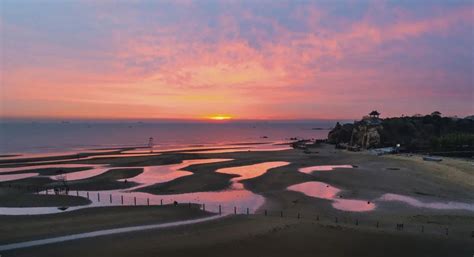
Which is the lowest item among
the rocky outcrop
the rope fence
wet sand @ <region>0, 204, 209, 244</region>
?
the rope fence

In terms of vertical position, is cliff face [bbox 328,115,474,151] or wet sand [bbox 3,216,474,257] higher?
cliff face [bbox 328,115,474,151]

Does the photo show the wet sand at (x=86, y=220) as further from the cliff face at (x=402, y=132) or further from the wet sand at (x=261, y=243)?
the cliff face at (x=402, y=132)

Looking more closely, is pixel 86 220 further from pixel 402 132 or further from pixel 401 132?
pixel 402 132

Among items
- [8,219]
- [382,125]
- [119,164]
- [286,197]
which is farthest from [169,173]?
[382,125]

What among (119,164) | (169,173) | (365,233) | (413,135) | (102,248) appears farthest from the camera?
(413,135)

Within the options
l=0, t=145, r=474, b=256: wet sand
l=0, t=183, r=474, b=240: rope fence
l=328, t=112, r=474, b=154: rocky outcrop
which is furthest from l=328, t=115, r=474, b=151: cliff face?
l=0, t=183, r=474, b=240: rope fence

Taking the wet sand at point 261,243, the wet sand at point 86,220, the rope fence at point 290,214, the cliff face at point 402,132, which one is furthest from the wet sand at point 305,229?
the cliff face at point 402,132

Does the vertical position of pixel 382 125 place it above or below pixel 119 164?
above

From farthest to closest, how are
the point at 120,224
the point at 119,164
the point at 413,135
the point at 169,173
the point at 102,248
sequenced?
the point at 413,135 < the point at 119,164 < the point at 169,173 < the point at 120,224 < the point at 102,248

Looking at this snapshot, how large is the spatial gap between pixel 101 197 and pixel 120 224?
12.0 metres

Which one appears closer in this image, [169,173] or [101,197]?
[101,197]

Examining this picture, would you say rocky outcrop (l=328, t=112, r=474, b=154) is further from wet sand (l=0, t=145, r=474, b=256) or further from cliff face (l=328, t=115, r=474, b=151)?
wet sand (l=0, t=145, r=474, b=256)

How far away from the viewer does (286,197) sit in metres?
37.7

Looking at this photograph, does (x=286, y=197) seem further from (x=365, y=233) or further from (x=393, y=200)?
(x=365, y=233)
